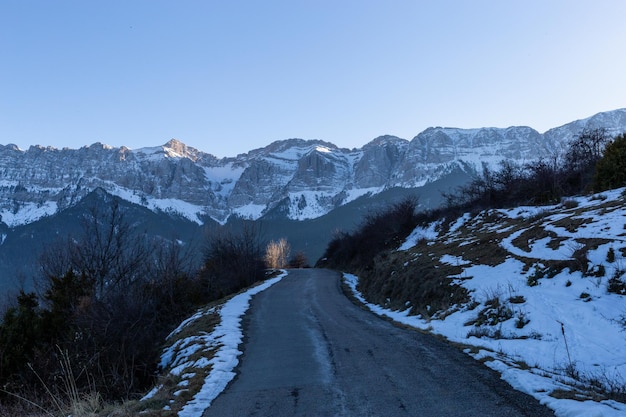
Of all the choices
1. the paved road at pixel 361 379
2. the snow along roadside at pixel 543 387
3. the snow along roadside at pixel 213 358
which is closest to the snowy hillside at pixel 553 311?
the snow along roadside at pixel 543 387

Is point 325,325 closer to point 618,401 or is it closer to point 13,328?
point 618,401

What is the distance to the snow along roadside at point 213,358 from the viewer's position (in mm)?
7629

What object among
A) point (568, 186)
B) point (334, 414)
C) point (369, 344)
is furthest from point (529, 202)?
point (334, 414)

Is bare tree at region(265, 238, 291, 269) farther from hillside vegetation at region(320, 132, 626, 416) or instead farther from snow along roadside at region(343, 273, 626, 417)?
snow along roadside at region(343, 273, 626, 417)

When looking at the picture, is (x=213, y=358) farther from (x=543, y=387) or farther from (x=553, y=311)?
(x=553, y=311)

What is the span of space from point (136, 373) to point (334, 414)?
10.2 m

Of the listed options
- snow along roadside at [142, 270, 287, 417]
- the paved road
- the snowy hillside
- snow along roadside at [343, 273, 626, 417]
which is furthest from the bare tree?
snow along roadside at [343, 273, 626, 417]

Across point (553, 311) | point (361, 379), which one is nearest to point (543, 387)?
point (361, 379)

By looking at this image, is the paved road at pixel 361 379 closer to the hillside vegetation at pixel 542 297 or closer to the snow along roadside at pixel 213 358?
the snow along roadside at pixel 213 358

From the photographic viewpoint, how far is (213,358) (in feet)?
36.2

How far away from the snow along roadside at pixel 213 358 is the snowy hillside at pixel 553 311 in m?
5.46

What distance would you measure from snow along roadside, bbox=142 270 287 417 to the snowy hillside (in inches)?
215

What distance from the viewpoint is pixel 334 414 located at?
6.41m

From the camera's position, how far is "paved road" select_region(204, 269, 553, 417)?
6488mm
